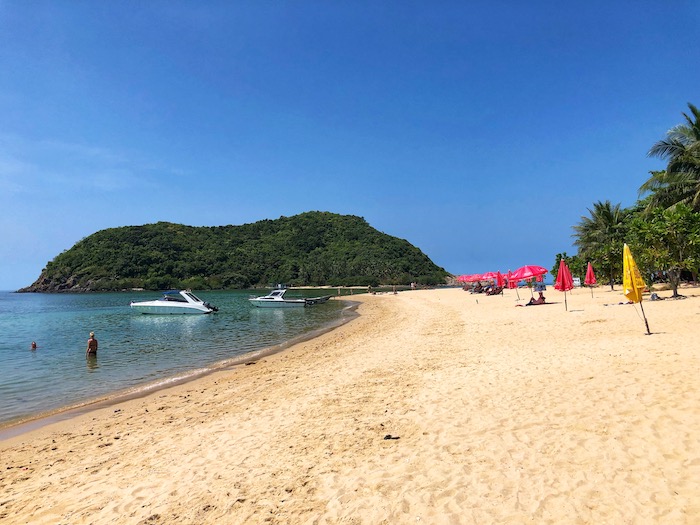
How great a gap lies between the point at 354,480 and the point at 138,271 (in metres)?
138

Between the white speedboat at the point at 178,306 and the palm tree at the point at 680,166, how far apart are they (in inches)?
1683

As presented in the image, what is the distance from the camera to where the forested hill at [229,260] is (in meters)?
125

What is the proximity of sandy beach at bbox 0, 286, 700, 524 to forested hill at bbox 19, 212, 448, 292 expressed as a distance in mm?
115715

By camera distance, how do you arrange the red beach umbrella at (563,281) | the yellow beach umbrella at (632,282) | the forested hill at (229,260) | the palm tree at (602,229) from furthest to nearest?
the forested hill at (229,260), the palm tree at (602,229), the red beach umbrella at (563,281), the yellow beach umbrella at (632,282)

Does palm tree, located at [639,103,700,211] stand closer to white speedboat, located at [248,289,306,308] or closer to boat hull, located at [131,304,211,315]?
white speedboat, located at [248,289,306,308]

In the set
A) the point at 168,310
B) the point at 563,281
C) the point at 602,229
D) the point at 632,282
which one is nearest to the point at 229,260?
the point at 168,310

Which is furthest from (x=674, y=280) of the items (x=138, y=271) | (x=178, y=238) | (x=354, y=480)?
(x=178, y=238)

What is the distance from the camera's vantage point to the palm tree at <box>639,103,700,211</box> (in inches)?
1123

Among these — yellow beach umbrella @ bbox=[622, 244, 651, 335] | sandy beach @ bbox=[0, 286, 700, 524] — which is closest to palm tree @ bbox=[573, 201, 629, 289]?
yellow beach umbrella @ bbox=[622, 244, 651, 335]

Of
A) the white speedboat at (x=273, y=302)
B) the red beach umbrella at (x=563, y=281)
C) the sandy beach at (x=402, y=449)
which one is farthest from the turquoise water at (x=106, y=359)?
the white speedboat at (x=273, y=302)

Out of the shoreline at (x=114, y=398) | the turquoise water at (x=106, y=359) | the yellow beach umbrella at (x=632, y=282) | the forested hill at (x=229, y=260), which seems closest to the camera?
the shoreline at (x=114, y=398)

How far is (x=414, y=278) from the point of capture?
135m

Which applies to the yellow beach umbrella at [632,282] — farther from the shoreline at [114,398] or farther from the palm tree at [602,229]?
the palm tree at [602,229]

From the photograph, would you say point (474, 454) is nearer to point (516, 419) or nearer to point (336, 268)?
point (516, 419)
